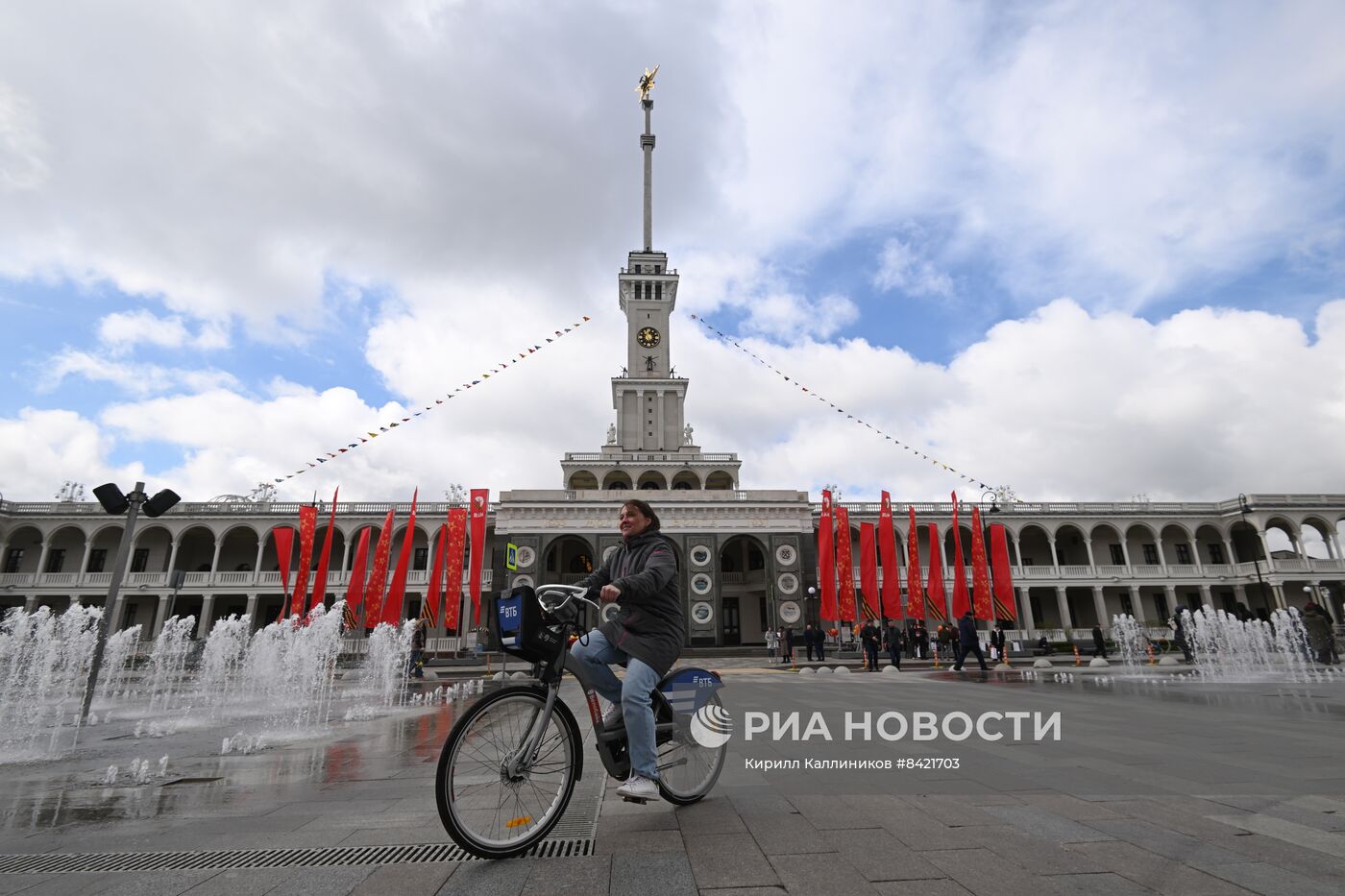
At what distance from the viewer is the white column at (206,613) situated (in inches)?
1423

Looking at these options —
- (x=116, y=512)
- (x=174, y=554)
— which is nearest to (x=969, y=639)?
(x=116, y=512)

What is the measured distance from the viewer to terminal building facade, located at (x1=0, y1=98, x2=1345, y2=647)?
36188 millimetres

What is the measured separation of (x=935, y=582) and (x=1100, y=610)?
12.7 m

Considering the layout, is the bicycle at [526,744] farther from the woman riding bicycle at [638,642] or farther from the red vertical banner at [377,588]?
the red vertical banner at [377,588]

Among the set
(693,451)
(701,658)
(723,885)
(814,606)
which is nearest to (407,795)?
(723,885)

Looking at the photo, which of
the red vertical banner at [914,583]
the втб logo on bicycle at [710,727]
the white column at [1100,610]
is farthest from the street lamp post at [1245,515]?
the втб logo on bicycle at [710,727]

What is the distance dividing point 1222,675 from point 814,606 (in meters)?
19.8

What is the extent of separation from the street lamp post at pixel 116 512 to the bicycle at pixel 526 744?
330 inches

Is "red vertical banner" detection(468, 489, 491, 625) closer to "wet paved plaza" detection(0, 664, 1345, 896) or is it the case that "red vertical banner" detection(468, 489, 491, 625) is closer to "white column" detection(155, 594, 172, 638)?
"white column" detection(155, 594, 172, 638)

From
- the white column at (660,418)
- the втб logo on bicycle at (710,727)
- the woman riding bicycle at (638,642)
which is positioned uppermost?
the white column at (660,418)

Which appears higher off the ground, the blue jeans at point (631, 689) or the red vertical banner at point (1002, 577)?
the red vertical banner at point (1002, 577)

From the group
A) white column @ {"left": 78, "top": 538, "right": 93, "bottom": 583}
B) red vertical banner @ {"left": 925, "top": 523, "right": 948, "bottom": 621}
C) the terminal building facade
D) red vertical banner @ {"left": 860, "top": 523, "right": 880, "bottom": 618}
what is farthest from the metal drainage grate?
white column @ {"left": 78, "top": 538, "right": 93, "bottom": 583}

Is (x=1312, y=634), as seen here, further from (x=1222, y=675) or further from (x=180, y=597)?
(x=180, y=597)

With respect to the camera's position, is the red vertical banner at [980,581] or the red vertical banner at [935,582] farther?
the red vertical banner at [935,582]
